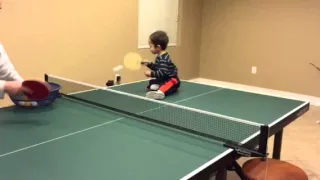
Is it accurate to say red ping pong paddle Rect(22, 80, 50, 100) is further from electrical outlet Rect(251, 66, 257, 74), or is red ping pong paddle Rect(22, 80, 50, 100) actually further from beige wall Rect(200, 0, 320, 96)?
electrical outlet Rect(251, 66, 257, 74)

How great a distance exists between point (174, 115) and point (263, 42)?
161 inches

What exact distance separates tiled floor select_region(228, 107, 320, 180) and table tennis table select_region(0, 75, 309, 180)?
0.59 meters

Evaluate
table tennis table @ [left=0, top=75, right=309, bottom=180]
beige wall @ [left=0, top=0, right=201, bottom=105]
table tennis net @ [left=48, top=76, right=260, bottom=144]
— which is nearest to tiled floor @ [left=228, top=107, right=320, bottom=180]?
table tennis table @ [left=0, top=75, right=309, bottom=180]

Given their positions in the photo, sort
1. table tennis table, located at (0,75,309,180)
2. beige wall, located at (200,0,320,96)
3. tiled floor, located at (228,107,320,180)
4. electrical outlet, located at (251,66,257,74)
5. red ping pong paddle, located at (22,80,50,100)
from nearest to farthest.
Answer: table tennis table, located at (0,75,309,180) < red ping pong paddle, located at (22,80,50,100) < tiled floor, located at (228,107,320,180) < beige wall, located at (200,0,320,96) < electrical outlet, located at (251,66,257,74)

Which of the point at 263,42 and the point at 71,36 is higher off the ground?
the point at 71,36

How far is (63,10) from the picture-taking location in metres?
4.50

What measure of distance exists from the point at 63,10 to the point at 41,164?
3.23 metres

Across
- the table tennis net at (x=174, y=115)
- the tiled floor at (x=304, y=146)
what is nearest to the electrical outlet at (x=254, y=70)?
the tiled floor at (x=304, y=146)

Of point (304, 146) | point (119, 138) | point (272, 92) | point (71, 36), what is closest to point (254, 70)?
point (272, 92)

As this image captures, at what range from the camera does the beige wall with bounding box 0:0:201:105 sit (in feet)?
13.4

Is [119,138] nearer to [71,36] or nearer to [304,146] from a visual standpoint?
[304,146]

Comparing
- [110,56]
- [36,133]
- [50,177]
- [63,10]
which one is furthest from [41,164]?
[110,56]

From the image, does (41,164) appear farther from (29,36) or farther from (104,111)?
(29,36)

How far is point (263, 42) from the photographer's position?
6.02 meters
